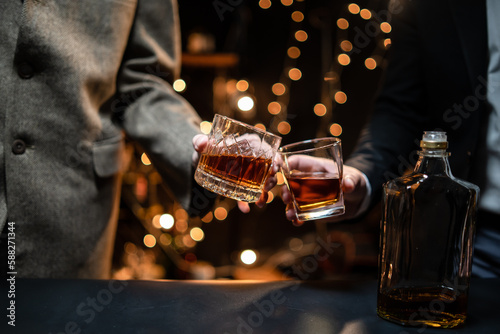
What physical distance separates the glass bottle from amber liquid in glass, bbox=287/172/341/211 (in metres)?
0.19

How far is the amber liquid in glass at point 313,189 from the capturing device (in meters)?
0.91

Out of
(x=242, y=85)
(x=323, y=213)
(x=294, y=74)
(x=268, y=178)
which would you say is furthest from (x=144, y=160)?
(x=323, y=213)

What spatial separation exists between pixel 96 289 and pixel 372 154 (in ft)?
2.43

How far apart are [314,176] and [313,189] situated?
29 mm

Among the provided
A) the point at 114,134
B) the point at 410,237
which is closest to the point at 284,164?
the point at 410,237

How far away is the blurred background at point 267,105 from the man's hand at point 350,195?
2112 millimetres

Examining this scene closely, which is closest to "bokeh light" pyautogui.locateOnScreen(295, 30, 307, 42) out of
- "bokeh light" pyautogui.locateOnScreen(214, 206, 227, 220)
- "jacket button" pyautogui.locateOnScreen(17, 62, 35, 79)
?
"bokeh light" pyautogui.locateOnScreen(214, 206, 227, 220)

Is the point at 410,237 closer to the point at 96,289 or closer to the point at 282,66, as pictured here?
the point at 96,289

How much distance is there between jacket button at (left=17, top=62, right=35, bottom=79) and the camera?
3.34 feet

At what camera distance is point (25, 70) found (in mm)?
1020

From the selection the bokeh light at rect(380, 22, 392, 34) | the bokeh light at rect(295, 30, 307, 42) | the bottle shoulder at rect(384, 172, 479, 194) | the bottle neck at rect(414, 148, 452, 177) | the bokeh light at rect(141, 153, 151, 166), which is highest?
the bokeh light at rect(380, 22, 392, 34)

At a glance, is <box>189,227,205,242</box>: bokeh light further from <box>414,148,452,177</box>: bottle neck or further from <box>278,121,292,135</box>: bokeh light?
<box>414,148,452,177</box>: bottle neck

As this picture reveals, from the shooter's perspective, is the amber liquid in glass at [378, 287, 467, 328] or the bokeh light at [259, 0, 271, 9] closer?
the amber liquid in glass at [378, 287, 467, 328]

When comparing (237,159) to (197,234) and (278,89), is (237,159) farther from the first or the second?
(278,89)
